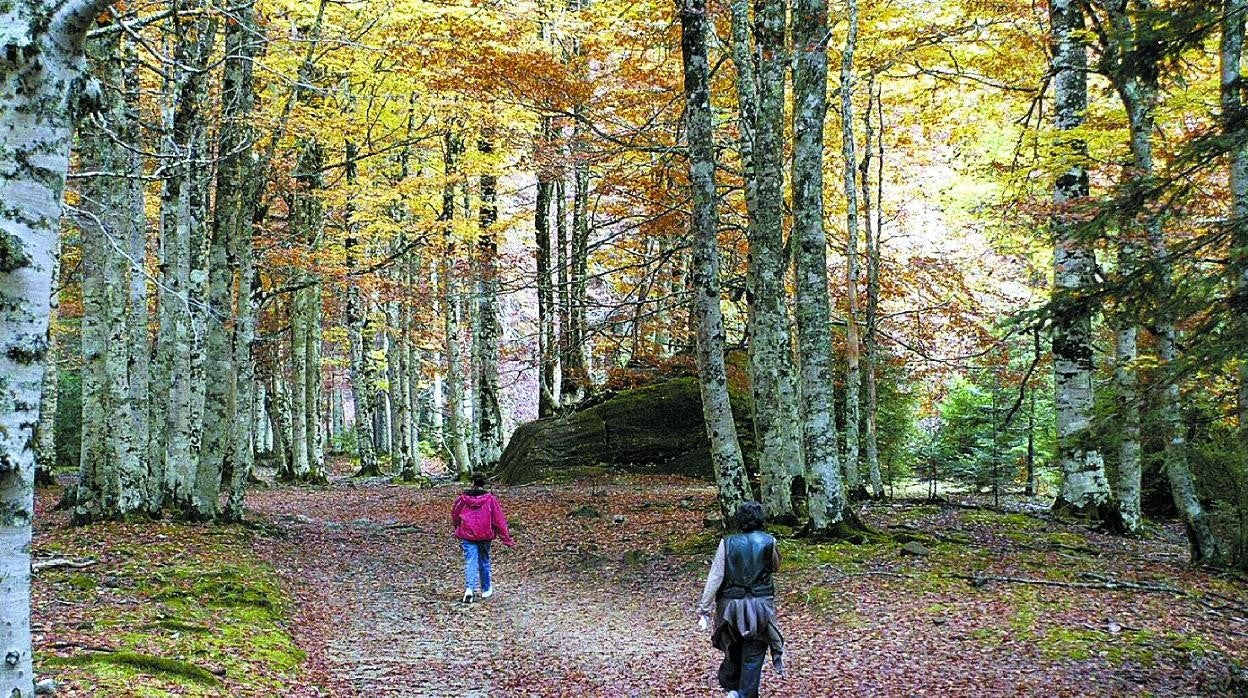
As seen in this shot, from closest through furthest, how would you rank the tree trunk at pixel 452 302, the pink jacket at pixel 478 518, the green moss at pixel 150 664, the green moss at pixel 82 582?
the green moss at pixel 150 664 < the green moss at pixel 82 582 < the pink jacket at pixel 478 518 < the tree trunk at pixel 452 302

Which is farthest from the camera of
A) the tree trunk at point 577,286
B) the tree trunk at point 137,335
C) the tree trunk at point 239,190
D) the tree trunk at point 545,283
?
the tree trunk at point 545,283

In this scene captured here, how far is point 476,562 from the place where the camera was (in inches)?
435

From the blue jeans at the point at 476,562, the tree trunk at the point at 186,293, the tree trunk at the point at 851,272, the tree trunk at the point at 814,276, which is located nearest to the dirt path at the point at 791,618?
the blue jeans at the point at 476,562

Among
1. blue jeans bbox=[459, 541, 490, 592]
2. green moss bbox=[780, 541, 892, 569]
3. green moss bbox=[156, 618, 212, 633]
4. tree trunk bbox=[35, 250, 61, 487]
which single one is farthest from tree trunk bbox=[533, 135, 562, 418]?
tree trunk bbox=[35, 250, 61, 487]

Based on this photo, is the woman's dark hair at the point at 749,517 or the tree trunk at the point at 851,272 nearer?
the woman's dark hair at the point at 749,517

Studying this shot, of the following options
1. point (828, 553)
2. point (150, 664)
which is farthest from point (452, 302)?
point (150, 664)

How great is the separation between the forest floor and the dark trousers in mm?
949

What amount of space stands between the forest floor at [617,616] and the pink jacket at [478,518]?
900 millimetres

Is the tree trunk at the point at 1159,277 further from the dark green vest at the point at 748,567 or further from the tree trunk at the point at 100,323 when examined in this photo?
the tree trunk at the point at 100,323

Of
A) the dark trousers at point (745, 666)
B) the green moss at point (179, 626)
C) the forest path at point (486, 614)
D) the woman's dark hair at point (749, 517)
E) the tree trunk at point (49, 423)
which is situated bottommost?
the forest path at point (486, 614)

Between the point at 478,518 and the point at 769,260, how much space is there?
212 inches

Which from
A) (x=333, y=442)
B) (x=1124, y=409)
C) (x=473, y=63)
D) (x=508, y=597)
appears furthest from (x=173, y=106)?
(x=333, y=442)

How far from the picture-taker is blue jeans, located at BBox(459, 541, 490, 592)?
1100 cm

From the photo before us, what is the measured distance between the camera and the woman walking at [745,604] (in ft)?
20.6
